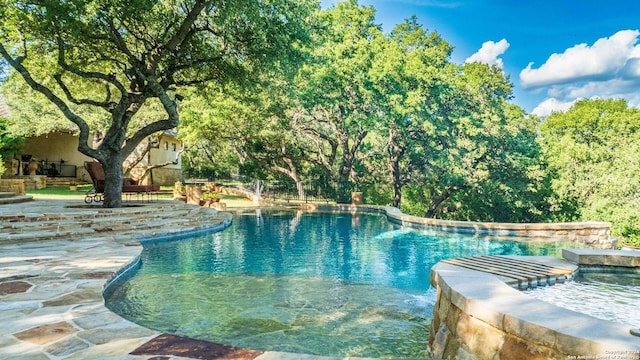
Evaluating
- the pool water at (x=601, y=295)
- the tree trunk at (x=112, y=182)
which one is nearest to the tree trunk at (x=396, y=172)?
the tree trunk at (x=112, y=182)

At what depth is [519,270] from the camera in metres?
5.58

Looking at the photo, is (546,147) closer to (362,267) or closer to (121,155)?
(362,267)

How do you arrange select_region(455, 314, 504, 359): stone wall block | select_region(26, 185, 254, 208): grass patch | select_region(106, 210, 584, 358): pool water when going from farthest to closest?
select_region(26, 185, 254, 208): grass patch
select_region(106, 210, 584, 358): pool water
select_region(455, 314, 504, 359): stone wall block

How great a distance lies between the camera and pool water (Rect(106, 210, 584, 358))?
438 cm

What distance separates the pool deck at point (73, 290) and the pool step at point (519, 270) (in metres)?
3.49

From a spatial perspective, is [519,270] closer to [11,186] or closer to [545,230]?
[545,230]

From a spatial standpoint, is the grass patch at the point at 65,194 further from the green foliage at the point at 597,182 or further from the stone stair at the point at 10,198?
the green foliage at the point at 597,182

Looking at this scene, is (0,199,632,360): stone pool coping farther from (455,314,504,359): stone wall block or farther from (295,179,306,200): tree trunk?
(295,179,306,200): tree trunk

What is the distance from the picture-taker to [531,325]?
278cm

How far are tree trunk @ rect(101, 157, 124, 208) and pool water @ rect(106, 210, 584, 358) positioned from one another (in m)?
3.20

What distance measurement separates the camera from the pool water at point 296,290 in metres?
4.38

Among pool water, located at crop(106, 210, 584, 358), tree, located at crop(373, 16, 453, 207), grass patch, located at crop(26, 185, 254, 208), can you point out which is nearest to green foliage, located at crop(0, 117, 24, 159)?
grass patch, located at crop(26, 185, 254, 208)

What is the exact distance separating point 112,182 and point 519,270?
11.3 meters

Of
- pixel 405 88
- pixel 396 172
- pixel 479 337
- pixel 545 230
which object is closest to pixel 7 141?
pixel 405 88
